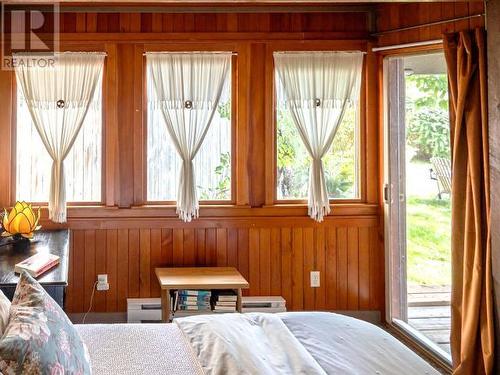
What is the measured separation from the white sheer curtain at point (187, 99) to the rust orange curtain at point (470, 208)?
1750 mm

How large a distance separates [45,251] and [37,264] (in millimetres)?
511

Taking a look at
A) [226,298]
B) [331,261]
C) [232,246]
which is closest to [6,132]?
[232,246]

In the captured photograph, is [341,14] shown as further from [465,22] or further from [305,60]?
[465,22]

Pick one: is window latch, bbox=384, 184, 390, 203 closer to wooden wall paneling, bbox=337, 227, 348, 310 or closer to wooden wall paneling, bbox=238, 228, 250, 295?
wooden wall paneling, bbox=337, 227, 348, 310

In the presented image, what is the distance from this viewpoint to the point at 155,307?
3902 mm

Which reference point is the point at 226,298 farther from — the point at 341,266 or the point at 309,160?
the point at 309,160

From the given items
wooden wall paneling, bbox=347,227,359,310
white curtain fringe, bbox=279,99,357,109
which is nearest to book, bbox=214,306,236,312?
wooden wall paneling, bbox=347,227,359,310

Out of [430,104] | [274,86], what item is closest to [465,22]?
[430,104]

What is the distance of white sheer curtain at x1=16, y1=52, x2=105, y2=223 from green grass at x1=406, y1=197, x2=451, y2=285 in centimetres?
263

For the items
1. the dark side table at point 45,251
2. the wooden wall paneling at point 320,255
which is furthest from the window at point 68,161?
the wooden wall paneling at point 320,255

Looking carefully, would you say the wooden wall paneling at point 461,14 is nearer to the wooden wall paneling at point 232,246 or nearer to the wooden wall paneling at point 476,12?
the wooden wall paneling at point 476,12

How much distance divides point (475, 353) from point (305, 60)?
2.41m

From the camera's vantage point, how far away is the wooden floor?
3.85m

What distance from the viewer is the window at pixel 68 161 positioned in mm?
3951
